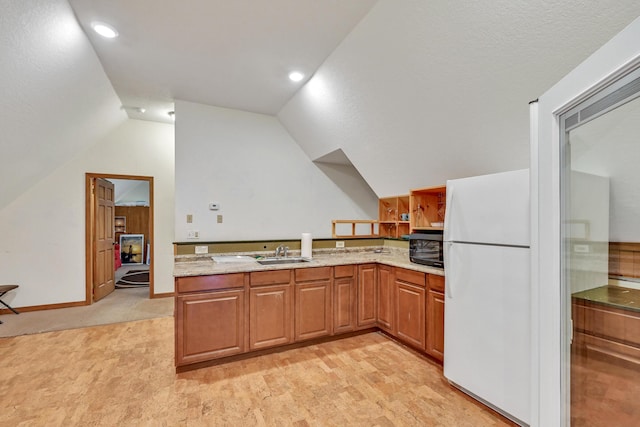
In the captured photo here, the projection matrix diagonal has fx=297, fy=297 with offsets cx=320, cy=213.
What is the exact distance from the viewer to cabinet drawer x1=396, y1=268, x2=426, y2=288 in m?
2.74

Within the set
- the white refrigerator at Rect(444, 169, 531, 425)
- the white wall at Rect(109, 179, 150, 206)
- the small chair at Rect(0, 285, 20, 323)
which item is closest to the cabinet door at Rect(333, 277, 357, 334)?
the white refrigerator at Rect(444, 169, 531, 425)

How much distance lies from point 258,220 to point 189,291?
1.54 metres

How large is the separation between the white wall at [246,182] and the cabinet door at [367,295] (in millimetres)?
1107

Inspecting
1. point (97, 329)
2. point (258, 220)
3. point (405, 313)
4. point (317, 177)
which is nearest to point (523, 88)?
point (405, 313)

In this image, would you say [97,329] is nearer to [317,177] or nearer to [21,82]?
[21,82]

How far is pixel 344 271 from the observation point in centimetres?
320

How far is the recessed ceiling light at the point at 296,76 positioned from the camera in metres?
2.98

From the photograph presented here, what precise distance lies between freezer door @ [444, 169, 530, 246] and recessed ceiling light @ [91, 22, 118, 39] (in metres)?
2.90

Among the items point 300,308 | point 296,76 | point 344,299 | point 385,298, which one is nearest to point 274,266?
point 300,308

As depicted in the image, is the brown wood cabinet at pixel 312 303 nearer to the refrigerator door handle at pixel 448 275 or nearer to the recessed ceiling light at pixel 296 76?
the refrigerator door handle at pixel 448 275

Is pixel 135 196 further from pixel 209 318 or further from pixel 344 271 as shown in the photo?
pixel 344 271

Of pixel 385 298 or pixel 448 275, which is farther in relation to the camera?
pixel 385 298

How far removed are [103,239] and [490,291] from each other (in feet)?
Result: 18.0

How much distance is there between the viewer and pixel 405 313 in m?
2.93
